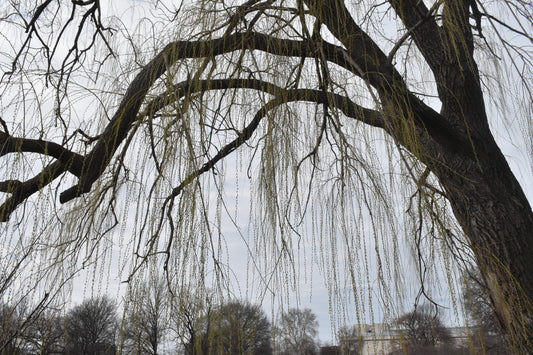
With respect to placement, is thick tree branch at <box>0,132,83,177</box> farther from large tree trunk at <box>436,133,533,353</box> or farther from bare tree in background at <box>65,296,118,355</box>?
large tree trunk at <box>436,133,533,353</box>

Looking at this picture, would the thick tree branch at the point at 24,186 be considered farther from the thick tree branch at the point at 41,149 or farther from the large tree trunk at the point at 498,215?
the large tree trunk at the point at 498,215

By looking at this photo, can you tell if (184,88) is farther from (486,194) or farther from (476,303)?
(486,194)

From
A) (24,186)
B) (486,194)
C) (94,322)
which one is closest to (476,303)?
(486,194)

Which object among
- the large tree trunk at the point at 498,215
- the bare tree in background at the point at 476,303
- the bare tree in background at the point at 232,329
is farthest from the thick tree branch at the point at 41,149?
the large tree trunk at the point at 498,215

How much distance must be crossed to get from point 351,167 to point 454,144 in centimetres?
104

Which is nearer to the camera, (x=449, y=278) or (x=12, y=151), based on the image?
(x=449, y=278)

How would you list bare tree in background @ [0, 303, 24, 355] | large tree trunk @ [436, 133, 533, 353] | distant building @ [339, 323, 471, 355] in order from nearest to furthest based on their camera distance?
distant building @ [339, 323, 471, 355] → bare tree in background @ [0, 303, 24, 355] → large tree trunk @ [436, 133, 533, 353]

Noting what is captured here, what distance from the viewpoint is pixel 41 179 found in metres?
1.52

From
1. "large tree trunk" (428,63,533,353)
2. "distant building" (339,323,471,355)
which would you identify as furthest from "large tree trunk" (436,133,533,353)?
"distant building" (339,323,471,355)

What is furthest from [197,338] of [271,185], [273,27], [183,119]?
[273,27]

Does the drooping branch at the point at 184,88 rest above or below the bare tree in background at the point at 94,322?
above

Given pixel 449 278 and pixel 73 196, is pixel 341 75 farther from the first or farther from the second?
pixel 73 196

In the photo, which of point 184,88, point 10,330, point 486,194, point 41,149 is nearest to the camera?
point 184,88

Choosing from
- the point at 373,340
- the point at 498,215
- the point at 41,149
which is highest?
the point at 41,149
